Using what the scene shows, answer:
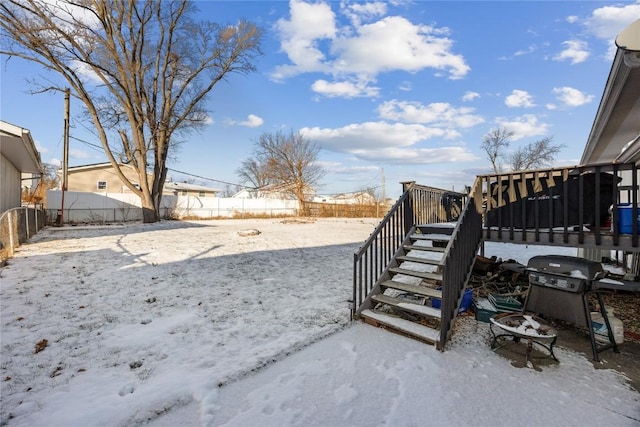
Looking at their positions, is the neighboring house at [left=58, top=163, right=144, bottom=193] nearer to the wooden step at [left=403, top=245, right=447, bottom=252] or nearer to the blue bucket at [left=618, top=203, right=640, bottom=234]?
the wooden step at [left=403, top=245, right=447, bottom=252]

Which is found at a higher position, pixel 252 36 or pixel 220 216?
pixel 252 36

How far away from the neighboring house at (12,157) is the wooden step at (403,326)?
9710mm

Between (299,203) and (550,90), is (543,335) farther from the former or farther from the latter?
(299,203)

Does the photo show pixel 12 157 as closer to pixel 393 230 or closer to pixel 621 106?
pixel 393 230

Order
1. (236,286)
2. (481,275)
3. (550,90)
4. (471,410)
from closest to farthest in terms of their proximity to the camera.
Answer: (471,410)
(236,286)
(481,275)
(550,90)

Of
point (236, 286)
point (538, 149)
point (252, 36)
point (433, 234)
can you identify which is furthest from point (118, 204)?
point (538, 149)

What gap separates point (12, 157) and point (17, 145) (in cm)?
293

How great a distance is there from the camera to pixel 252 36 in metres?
17.6

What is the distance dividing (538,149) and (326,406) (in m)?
37.3

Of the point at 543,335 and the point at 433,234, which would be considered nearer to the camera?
the point at 543,335

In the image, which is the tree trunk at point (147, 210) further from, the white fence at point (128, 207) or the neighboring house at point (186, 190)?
the neighboring house at point (186, 190)

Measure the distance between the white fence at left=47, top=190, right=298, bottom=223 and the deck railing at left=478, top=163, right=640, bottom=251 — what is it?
720 inches

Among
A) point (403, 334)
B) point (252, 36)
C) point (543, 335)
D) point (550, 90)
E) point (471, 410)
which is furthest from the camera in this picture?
point (252, 36)

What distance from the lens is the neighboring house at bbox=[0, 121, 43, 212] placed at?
7500 mm
